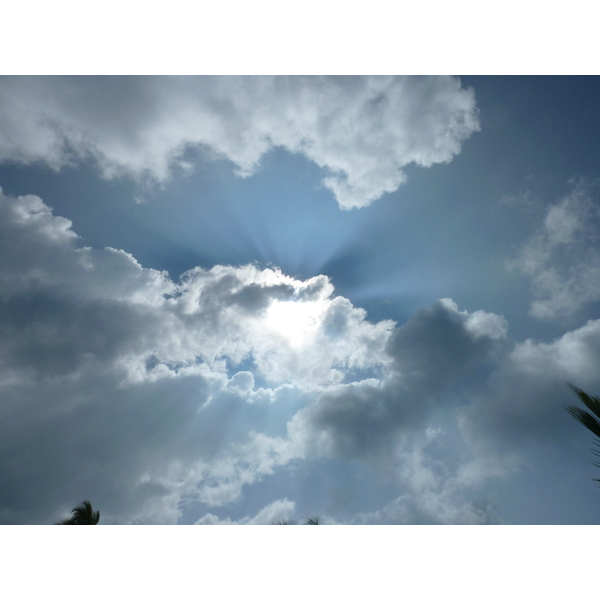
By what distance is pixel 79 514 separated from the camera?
1534 centimetres

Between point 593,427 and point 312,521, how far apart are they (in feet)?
43.0

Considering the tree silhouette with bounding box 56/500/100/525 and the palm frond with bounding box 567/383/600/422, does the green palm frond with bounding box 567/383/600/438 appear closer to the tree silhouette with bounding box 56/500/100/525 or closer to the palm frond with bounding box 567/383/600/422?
the palm frond with bounding box 567/383/600/422

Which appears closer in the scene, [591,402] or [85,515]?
[591,402]

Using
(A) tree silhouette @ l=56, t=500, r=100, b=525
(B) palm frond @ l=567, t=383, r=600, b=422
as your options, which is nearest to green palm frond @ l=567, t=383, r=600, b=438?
(B) palm frond @ l=567, t=383, r=600, b=422

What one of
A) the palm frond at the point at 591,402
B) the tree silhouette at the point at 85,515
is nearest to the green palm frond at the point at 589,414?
the palm frond at the point at 591,402

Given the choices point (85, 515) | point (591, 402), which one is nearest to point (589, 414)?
point (591, 402)

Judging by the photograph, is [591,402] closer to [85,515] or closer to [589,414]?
[589,414]

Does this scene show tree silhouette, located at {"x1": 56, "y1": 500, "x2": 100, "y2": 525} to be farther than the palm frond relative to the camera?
Yes

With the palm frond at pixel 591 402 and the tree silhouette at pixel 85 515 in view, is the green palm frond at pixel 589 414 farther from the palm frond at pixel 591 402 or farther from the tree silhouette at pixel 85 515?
the tree silhouette at pixel 85 515
